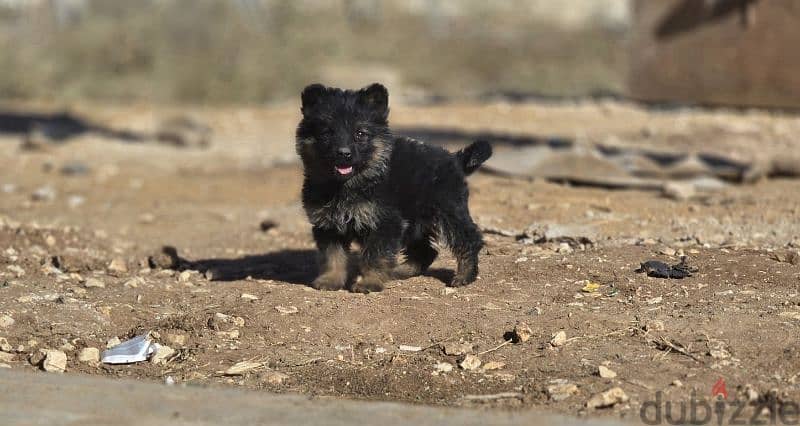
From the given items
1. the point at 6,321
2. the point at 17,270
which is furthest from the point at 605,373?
the point at 17,270

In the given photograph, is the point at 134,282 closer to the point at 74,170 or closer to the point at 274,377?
the point at 274,377

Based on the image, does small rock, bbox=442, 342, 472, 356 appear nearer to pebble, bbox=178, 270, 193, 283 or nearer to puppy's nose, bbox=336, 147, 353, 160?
puppy's nose, bbox=336, 147, 353, 160

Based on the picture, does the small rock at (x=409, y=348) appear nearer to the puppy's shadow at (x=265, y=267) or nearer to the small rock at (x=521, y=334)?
the small rock at (x=521, y=334)

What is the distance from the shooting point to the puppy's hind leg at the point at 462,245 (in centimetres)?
751

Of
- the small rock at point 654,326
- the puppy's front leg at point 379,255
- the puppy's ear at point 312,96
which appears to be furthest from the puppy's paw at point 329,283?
the small rock at point 654,326

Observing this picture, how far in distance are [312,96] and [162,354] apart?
6.24ft

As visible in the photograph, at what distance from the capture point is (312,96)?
7.43 metres

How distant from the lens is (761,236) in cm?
865

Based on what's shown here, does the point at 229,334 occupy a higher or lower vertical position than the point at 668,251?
lower

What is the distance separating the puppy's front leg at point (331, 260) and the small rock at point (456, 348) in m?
1.28

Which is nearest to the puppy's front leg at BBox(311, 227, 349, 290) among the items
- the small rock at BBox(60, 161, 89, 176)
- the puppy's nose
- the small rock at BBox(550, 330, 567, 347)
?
the puppy's nose

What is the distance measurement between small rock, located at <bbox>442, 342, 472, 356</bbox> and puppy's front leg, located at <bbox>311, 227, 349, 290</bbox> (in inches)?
50.5

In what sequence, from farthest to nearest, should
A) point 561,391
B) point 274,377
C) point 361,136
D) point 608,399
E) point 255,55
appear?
1. point 255,55
2. point 361,136
3. point 274,377
4. point 561,391
5. point 608,399

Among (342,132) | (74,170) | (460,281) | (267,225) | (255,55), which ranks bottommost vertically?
(74,170)
